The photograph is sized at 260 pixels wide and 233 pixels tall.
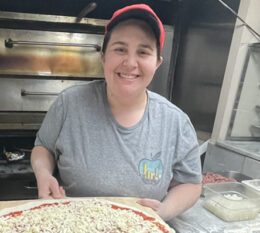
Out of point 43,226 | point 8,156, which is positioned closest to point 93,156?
point 43,226

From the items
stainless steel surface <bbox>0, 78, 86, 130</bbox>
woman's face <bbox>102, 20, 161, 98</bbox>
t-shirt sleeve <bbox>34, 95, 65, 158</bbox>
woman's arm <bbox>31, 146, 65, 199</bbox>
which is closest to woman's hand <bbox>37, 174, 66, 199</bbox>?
woman's arm <bbox>31, 146, 65, 199</bbox>

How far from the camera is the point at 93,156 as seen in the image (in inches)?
40.9

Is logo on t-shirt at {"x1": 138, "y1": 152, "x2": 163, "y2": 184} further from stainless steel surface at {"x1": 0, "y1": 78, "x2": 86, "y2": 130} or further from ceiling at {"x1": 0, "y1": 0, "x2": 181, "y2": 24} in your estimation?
ceiling at {"x1": 0, "y1": 0, "x2": 181, "y2": 24}

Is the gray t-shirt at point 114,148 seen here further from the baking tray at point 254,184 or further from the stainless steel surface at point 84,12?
the stainless steel surface at point 84,12

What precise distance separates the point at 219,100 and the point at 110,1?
0.88 meters

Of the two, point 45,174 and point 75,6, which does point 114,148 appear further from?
point 75,6

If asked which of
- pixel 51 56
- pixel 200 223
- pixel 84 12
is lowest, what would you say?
pixel 200 223

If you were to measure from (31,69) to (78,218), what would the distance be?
112cm

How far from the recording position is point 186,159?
110 cm

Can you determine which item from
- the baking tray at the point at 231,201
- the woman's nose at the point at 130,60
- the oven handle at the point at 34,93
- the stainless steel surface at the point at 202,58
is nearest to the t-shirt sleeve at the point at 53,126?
the woman's nose at the point at 130,60

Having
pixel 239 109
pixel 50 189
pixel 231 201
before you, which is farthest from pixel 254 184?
pixel 50 189

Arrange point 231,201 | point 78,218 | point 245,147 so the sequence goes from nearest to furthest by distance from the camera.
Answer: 1. point 78,218
2. point 231,201
3. point 245,147

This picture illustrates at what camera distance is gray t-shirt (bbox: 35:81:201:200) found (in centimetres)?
104

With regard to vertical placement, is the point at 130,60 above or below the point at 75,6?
below
